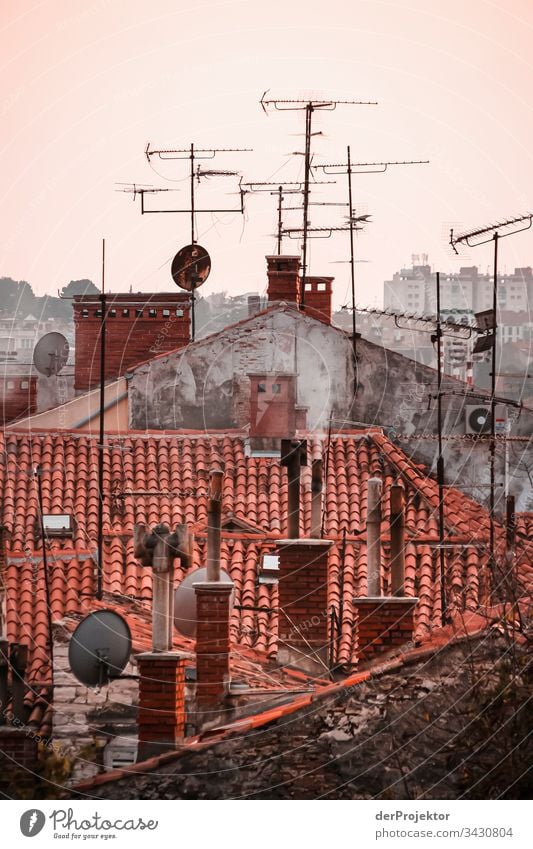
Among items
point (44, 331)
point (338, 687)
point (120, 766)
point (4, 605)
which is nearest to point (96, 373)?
point (44, 331)

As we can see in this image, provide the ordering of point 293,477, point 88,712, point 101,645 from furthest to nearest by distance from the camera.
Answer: point 293,477 → point 88,712 → point 101,645

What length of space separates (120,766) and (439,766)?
6.40ft

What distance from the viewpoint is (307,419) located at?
50.3 feet

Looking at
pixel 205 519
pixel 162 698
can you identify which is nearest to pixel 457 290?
pixel 205 519

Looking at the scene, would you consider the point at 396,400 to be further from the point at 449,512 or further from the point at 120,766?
the point at 120,766

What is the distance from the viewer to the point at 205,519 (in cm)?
1329

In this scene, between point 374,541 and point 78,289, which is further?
point 78,289

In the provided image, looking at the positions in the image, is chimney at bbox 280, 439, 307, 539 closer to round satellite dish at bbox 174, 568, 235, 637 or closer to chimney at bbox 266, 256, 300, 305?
round satellite dish at bbox 174, 568, 235, 637

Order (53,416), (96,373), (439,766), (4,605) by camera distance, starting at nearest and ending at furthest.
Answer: (439,766)
(4,605)
(53,416)
(96,373)

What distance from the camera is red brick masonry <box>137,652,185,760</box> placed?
927 cm

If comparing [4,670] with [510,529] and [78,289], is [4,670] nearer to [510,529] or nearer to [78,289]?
[510,529]

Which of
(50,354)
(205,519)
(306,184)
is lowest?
(205,519)
